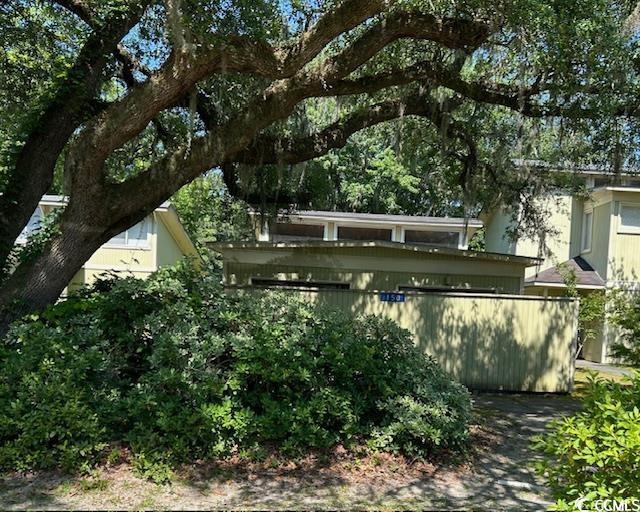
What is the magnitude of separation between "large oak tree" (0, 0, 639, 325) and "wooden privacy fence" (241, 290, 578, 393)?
9.71ft

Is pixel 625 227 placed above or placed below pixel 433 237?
above

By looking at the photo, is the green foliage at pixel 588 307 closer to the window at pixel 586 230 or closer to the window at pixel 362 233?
the window at pixel 586 230

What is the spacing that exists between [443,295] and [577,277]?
855 centimetres

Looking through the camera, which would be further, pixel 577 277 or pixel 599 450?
pixel 577 277

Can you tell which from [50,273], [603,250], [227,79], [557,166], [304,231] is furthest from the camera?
[304,231]

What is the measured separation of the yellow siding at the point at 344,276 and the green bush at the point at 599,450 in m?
8.29

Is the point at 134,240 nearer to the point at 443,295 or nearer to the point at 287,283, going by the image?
the point at 287,283

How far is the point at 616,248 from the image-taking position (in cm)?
1652

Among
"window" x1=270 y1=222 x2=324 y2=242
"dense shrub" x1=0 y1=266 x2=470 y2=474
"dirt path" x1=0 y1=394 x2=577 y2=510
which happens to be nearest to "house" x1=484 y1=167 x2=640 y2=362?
"window" x1=270 y1=222 x2=324 y2=242

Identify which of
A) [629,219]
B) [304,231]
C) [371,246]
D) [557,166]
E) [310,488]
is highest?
[557,166]

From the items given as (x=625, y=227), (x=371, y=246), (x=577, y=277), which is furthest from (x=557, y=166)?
(x=625, y=227)

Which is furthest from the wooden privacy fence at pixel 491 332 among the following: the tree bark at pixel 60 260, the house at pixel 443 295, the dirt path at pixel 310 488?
the dirt path at pixel 310 488

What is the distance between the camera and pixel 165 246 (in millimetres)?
18625

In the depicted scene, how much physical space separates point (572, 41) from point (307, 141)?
417cm
